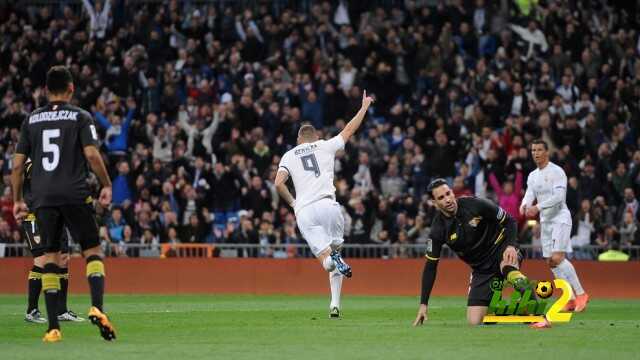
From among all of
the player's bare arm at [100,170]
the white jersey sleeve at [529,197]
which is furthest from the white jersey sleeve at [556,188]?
the player's bare arm at [100,170]

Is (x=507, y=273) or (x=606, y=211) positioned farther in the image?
(x=606, y=211)

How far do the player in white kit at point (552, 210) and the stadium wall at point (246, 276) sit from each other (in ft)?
19.5

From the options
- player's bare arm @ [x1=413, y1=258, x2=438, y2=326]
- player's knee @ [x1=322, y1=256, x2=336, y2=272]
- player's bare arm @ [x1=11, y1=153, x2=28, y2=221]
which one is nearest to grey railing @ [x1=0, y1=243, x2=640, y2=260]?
player's knee @ [x1=322, y1=256, x2=336, y2=272]

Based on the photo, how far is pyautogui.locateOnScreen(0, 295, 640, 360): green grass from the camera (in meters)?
10.3

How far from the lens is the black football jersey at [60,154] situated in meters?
11.4

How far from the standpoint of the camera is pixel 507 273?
13.4 meters

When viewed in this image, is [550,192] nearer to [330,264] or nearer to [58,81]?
[330,264]

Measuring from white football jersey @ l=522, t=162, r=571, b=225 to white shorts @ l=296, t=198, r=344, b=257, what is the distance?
3867 millimetres

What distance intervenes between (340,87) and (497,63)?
387 centimetres

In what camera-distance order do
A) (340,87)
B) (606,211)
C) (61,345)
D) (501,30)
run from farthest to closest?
1. (501,30)
2. (340,87)
3. (606,211)
4. (61,345)

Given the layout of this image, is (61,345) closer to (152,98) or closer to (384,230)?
(384,230)

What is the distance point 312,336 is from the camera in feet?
40.2

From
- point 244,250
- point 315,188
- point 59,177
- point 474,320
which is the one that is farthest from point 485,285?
point 244,250

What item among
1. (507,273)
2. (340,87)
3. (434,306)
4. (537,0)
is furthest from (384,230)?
(507,273)
